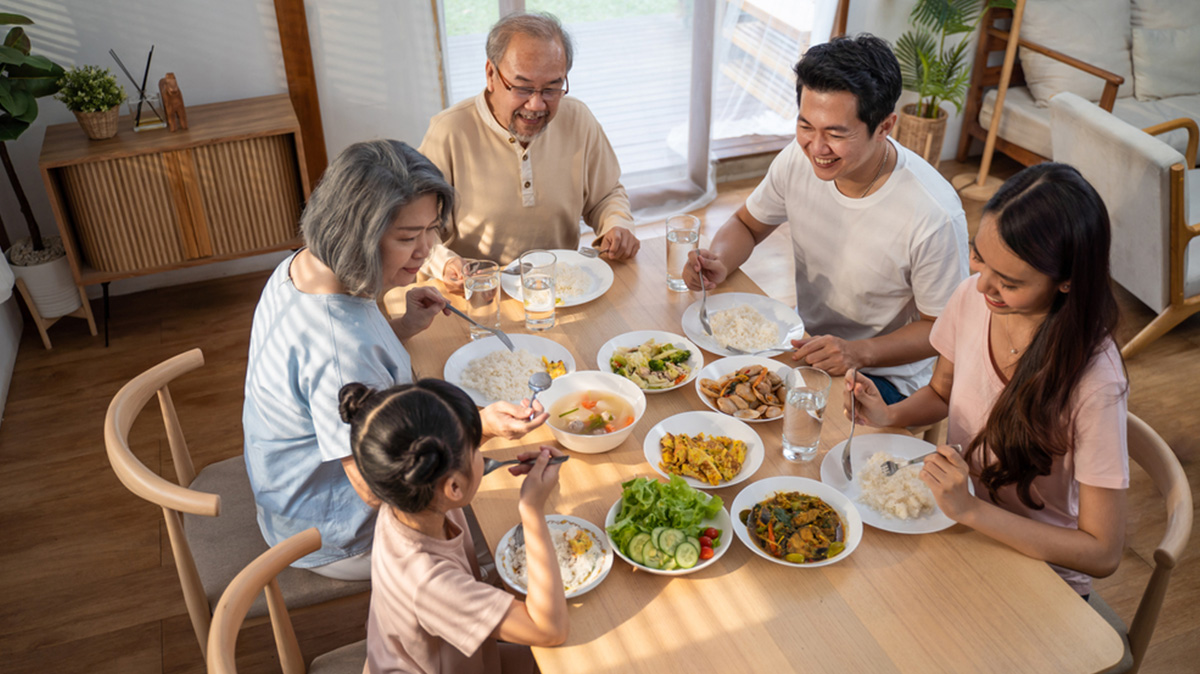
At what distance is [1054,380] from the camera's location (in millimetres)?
1501

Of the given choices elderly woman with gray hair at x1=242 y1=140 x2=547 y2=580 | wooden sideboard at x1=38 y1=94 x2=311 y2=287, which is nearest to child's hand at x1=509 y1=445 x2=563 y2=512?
elderly woman with gray hair at x1=242 y1=140 x2=547 y2=580

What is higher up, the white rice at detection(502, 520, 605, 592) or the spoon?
the spoon

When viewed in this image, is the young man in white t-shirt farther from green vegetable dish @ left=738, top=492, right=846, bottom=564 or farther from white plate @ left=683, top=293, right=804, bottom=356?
green vegetable dish @ left=738, top=492, right=846, bottom=564

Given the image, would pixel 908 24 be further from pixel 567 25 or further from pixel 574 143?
pixel 574 143

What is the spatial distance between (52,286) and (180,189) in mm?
669

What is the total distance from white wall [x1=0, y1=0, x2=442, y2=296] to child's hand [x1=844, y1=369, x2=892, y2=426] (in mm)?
2902

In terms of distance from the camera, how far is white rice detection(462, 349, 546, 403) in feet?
6.09

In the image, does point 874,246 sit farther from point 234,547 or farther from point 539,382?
point 234,547

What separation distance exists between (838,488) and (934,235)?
0.79 m

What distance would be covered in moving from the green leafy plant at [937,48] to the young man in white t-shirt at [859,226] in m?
2.41

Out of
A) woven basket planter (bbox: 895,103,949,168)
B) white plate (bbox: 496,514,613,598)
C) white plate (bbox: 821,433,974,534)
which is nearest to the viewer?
white plate (bbox: 496,514,613,598)

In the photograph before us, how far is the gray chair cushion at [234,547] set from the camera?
180 cm

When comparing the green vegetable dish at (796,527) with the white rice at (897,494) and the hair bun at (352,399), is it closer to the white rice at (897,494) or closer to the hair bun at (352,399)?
the white rice at (897,494)

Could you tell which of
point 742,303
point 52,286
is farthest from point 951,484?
point 52,286
